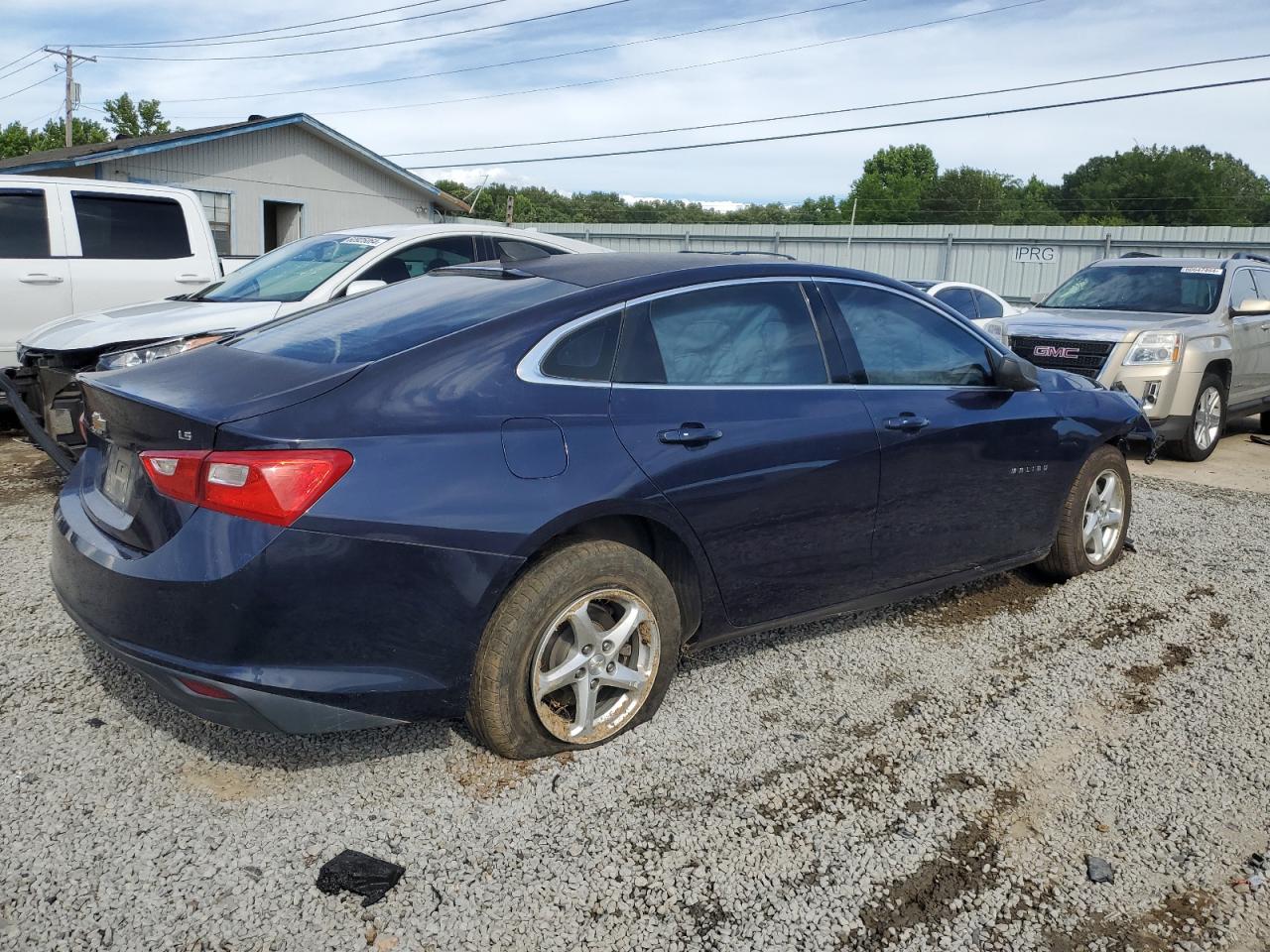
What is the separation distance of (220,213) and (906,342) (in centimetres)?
2126

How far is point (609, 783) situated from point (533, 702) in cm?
36

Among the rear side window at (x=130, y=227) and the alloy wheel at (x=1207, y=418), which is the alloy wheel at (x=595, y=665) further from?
the alloy wheel at (x=1207, y=418)

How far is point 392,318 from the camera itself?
11.7 ft

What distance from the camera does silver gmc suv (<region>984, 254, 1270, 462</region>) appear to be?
30.5ft

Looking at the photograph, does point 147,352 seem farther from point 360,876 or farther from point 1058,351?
point 1058,351

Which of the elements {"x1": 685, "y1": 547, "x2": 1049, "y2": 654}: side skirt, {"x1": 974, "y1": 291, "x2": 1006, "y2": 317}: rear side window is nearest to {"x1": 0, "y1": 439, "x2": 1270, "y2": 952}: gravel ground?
{"x1": 685, "y1": 547, "x2": 1049, "y2": 654}: side skirt

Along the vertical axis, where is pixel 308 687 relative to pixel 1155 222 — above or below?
below

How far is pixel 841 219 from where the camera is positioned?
81375 millimetres

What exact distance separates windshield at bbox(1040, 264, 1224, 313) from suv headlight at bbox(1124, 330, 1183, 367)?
1.01 meters

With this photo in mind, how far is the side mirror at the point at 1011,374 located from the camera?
4.50 meters

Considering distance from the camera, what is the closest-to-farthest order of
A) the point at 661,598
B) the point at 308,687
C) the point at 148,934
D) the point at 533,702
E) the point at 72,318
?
the point at 148,934 < the point at 308,687 < the point at 533,702 < the point at 661,598 < the point at 72,318

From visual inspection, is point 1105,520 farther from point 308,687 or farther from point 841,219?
point 841,219

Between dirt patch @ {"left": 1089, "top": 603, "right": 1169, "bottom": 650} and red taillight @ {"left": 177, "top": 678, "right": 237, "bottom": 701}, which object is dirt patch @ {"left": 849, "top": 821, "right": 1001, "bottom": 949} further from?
dirt patch @ {"left": 1089, "top": 603, "right": 1169, "bottom": 650}

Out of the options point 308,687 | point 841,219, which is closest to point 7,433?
point 308,687
